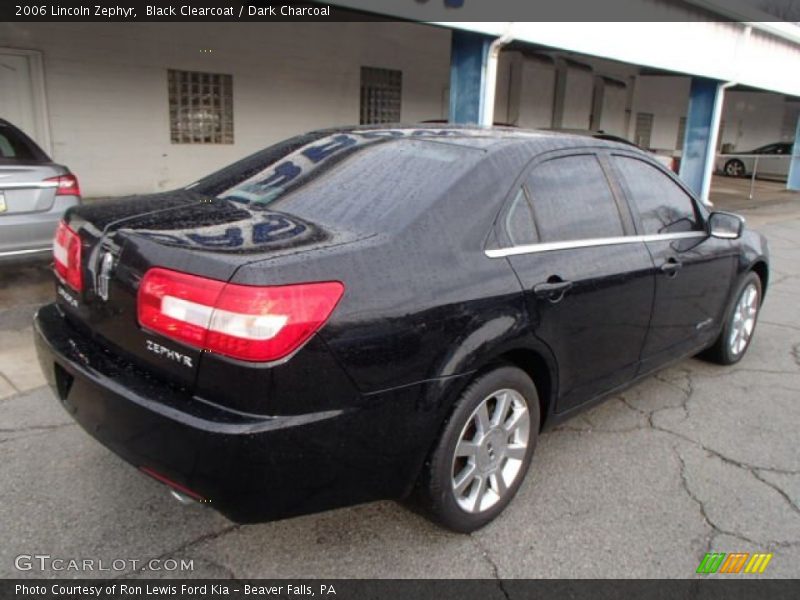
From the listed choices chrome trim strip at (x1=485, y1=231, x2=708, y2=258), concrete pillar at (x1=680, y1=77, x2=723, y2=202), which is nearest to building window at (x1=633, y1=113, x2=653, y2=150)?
concrete pillar at (x1=680, y1=77, x2=723, y2=202)

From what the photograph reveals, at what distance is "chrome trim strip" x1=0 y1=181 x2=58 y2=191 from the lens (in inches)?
200

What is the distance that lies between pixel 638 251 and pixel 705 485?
120 cm

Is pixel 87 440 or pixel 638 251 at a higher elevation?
pixel 638 251

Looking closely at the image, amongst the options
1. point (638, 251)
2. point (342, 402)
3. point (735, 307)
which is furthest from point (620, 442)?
point (342, 402)

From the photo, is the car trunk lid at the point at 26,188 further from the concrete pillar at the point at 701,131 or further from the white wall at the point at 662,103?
the white wall at the point at 662,103

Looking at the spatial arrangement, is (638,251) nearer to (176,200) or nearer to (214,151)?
(176,200)

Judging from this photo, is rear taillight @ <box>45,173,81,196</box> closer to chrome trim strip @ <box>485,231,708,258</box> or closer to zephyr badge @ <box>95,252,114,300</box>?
zephyr badge @ <box>95,252,114,300</box>

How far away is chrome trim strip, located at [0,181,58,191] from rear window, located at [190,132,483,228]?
278cm

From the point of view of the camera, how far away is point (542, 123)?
18.3 meters

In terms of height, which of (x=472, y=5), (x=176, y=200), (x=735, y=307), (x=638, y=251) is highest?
(x=472, y=5)

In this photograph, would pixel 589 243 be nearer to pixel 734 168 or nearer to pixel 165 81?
pixel 165 81

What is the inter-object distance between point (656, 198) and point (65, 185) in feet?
15.3

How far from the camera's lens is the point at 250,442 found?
197 cm
